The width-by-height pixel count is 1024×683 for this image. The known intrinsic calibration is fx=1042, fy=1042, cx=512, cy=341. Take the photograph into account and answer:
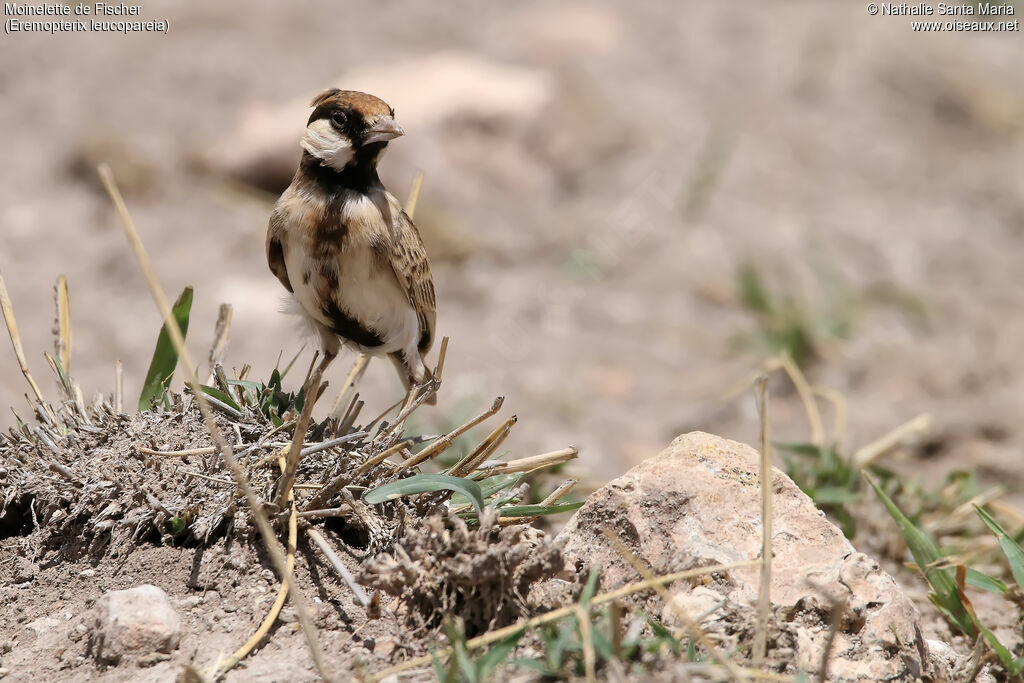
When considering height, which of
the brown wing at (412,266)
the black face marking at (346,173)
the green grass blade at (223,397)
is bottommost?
the green grass blade at (223,397)

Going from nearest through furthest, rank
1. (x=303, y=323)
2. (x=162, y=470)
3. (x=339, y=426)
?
(x=162, y=470) → (x=339, y=426) → (x=303, y=323)

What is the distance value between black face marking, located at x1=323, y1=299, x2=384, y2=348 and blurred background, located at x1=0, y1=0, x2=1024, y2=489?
1.75 m

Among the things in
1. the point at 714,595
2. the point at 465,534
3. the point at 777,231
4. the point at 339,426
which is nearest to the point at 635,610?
the point at 714,595

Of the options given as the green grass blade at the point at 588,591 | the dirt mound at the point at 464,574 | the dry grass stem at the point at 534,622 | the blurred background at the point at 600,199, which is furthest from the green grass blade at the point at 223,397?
the blurred background at the point at 600,199

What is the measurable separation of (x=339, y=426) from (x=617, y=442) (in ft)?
9.89

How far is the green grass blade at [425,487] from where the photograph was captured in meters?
2.92

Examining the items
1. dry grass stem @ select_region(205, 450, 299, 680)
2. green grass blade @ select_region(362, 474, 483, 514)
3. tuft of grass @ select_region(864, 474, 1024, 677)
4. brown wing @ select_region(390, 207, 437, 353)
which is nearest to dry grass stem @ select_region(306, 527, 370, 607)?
dry grass stem @ select_region(205, 450, 299, 680)

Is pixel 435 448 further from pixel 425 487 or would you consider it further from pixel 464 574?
pixel 464 574

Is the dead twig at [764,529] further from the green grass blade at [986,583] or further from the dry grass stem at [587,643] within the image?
the green grass blade at [986,583]

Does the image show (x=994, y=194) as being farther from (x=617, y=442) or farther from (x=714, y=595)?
(x=714, y=595)

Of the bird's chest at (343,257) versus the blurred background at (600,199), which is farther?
the blurred background at (600,199)

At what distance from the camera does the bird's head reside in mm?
3713

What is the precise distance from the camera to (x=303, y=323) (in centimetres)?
409

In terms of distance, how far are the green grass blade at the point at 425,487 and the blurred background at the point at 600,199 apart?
2655 mm
